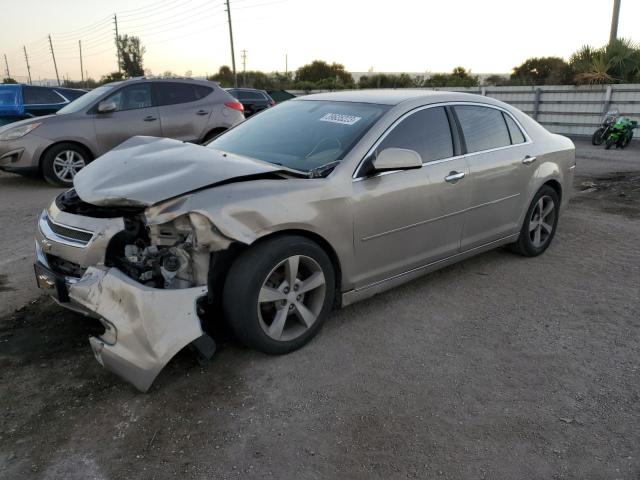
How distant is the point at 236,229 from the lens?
288cm

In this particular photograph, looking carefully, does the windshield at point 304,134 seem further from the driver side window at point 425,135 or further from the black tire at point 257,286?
the black tire at point 257,286

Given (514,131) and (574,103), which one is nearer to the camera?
(514,131)

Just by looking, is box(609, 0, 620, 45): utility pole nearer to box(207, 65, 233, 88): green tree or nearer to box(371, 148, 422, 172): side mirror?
box(371, 148, 422, 172): side mirror

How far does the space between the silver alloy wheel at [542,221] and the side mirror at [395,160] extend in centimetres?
210

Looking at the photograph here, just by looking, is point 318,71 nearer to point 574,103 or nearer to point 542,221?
point 574,103

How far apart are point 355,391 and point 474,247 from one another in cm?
203

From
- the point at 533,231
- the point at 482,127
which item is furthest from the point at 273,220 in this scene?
the point at 533,231

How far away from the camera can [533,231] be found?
5133mm

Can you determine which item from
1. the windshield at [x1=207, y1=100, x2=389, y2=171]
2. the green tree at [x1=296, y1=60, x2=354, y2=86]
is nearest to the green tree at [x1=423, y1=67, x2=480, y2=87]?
the green tree at [x1=296, y1=60, x2=354, y2=86]

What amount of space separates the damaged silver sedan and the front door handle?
12 mm

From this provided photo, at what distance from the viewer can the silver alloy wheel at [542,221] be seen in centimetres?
508

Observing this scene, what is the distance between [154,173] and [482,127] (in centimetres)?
281

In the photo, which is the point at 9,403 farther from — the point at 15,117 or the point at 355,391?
the point at 15,117

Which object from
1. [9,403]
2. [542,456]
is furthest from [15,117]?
[542,456]
